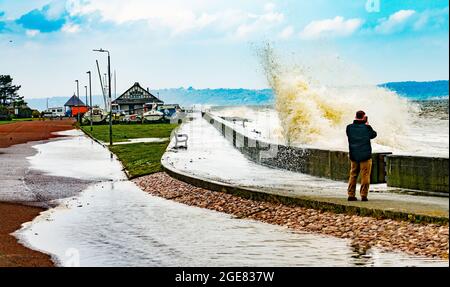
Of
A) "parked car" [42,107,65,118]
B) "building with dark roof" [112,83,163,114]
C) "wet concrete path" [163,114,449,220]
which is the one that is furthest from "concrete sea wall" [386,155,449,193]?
"parked car" [42,107,65,118]

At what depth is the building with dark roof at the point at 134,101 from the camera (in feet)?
248

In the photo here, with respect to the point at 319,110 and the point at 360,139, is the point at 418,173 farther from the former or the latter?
the point at 319,110

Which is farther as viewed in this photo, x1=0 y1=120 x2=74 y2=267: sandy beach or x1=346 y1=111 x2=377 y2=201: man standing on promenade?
x1=346 y1=111 x2=377 y2=201: man standing on promenade

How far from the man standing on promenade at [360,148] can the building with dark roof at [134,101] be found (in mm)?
62642

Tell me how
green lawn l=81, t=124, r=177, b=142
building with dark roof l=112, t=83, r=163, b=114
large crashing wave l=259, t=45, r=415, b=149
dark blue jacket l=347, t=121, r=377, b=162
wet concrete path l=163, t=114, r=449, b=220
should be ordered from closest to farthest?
1. wet concrete path l=163, t=114, r=449, b=220
2. dark blue jacket l=347, t=121, r=377, b=162
3. large crashing wave l=259, t=45, r=415, b=149
4. green lawn l=81, t=124, r=177, b=142
5. building with dark roof l=112, t=83, r=163, b=114

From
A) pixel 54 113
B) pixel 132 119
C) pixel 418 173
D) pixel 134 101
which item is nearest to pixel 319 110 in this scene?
pixel 418 173

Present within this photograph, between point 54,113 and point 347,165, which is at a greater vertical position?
point 347,165

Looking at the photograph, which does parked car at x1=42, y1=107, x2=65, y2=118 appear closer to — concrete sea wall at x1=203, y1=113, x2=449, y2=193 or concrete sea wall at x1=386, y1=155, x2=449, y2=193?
concrete sea wall at x1=203, y1=113, x2=449, y2=193

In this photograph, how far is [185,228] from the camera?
12062mm

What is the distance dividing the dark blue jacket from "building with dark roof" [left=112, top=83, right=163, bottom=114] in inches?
2469

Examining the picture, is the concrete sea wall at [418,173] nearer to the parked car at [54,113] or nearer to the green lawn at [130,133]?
the green lawn at [130,133]

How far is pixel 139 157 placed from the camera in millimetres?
27266

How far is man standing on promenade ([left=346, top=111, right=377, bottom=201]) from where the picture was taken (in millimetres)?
12062

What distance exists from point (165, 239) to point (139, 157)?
54.0ft
